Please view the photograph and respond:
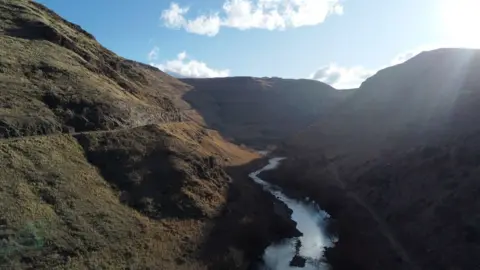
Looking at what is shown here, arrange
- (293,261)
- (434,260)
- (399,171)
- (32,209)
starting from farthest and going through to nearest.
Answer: (399,171) → (293,261) → (434,260) → (32,209)

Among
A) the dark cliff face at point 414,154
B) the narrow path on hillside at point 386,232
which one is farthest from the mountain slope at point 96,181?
the dark cliff face at point 414,154

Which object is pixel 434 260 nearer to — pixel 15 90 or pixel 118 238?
pixel 118 238

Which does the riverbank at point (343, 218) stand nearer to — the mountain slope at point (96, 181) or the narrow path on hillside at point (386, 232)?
the narrow path on hillside at point (386, 232)

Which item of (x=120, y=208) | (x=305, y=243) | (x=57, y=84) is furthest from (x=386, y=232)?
(x=57, y=84)

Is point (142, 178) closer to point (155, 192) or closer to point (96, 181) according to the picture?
point (155, 192)

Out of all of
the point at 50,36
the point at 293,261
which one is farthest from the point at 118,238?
the point at 50,36

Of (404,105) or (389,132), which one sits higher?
(404,105)
